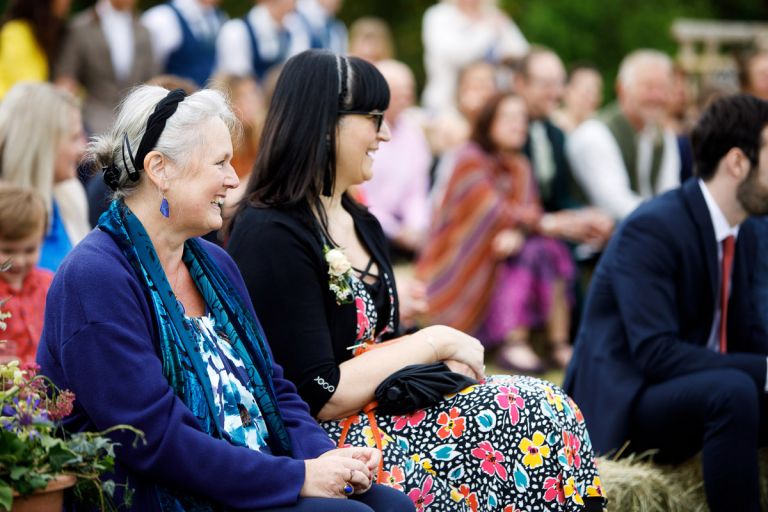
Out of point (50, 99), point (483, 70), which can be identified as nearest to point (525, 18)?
point (483, 70)

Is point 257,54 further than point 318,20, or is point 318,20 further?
point 318,20

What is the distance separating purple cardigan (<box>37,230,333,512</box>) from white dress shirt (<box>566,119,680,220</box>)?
19.5ft

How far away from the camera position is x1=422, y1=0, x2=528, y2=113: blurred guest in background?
11109mm

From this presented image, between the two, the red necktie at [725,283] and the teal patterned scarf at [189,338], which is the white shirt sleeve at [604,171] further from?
the teal patterned scarf at [189,338]

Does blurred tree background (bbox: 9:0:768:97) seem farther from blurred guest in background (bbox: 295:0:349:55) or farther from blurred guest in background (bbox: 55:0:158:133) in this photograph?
blurred guest in background (bbox: 55:0:158:133)

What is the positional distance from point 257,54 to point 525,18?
277 inches

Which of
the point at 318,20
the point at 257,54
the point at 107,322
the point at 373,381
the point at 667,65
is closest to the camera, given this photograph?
the point at 107,322

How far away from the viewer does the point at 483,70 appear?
33.7ft

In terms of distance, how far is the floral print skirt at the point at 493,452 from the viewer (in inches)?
139

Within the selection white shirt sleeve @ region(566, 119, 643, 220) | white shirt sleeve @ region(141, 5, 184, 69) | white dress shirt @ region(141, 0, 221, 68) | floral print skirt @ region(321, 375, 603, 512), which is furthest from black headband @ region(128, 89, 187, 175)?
white shirt sleeve @ region(141, 5, 184, 69)

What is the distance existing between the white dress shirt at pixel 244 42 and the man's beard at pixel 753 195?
598cm

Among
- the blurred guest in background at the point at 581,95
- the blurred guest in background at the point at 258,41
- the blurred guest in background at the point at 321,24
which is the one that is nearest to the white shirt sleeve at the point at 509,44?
the blurred guest in background at the point at 581,95

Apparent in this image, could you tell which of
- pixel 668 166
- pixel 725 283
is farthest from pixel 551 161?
pixel 725 283

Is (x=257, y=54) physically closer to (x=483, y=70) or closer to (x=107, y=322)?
(x=483, y=70)
